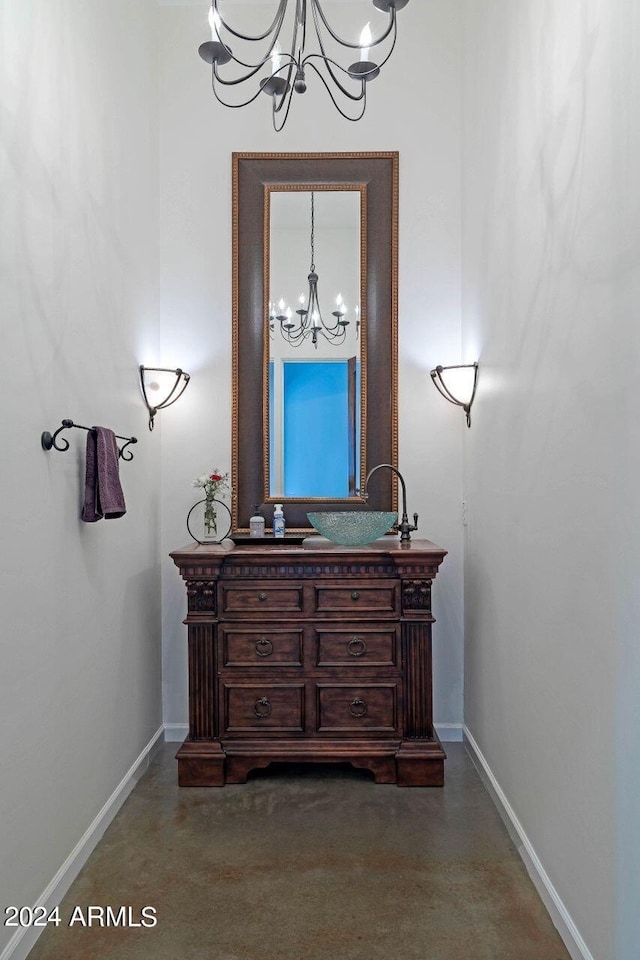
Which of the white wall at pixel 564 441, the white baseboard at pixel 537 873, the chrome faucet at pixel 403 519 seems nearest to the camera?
the white wall at pixel 564 441

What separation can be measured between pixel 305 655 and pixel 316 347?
1514 millimetres

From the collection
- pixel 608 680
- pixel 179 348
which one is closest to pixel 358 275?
pixel 179 348

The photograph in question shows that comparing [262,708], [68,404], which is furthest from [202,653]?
[68,404]

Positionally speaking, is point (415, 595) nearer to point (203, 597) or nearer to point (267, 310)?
point (203, 597)

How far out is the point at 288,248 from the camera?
320 centimetres

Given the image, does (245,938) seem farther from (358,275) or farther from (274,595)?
(358,275)

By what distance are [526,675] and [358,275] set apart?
208 cm

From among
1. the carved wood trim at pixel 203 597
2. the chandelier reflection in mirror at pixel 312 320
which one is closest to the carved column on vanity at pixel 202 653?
the carved wood trim at pixel 203 597

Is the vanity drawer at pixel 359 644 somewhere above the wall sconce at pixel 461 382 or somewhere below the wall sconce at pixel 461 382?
below

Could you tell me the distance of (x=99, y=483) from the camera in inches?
84.0

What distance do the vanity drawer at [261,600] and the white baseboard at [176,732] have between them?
2.81 ft

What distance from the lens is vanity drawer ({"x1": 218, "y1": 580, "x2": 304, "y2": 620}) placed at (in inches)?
106

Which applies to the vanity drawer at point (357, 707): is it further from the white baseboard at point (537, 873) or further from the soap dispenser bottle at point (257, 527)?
the soap dispenser bottle at point (257, 527)

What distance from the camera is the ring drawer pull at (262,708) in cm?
269
